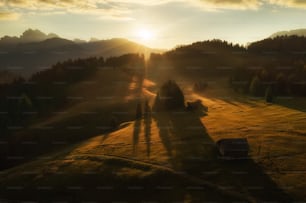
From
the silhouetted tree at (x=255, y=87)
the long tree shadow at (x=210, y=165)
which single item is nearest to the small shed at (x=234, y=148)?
the long tree shadow at (x=210, y=165)

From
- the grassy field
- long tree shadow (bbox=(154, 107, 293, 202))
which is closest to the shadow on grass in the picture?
the grassy field

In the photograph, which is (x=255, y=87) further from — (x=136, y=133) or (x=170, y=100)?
(x=136, y=133)

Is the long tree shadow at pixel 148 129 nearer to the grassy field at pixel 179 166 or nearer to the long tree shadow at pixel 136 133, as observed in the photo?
the grassy field at pixel 179 166

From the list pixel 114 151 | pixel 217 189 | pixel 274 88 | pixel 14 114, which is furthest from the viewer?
pixel 14 114

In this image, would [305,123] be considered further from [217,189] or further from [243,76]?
[243,76]

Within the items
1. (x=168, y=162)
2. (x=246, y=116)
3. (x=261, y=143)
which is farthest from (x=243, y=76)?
(x=168, y=162)

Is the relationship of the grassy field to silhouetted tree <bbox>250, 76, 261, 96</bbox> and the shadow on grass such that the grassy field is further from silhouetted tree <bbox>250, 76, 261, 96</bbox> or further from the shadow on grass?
silhouetted tree <bbox>250, 76, 261, 96</bbox>
